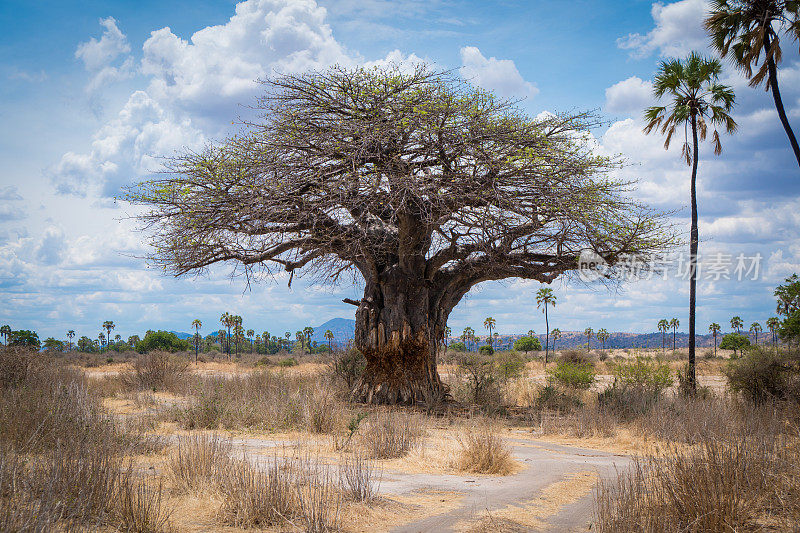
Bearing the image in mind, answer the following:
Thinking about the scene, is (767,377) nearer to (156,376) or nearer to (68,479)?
(68,479)

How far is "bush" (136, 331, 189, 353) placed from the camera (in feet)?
195

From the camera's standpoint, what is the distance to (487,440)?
27.8 feet

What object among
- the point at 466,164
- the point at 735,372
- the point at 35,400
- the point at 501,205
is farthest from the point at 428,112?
the point at 735,372

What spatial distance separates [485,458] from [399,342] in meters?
7.71

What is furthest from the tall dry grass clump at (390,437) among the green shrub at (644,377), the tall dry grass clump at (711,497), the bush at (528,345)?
the bush at (528,345)

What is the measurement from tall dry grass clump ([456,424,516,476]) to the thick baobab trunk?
279 inches

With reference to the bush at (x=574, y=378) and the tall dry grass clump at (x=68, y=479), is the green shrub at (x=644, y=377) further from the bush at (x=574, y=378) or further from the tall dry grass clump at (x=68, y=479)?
the tall dry grass clump at (x=68, y=479)

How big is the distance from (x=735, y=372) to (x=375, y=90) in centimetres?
1375

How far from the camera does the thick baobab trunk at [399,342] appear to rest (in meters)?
15.9

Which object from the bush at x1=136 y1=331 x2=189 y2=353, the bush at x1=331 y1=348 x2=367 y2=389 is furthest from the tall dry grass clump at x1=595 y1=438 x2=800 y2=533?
the bush at x1=136 y1=331 x2=189 y2=353

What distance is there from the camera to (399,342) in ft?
52.1

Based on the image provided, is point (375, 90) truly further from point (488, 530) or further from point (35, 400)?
point (488, 530)

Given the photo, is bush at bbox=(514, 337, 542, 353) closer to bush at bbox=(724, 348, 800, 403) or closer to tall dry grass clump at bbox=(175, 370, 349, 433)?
bush at bbox=(724, 348, 800, 403)

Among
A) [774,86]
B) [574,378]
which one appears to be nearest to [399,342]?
[574,378]
